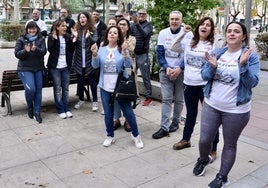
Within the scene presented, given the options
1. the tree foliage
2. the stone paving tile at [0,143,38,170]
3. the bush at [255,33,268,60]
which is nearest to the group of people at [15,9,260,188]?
the tree foliage

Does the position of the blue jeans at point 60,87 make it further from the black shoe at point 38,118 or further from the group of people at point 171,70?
the black shoe at point 38,118

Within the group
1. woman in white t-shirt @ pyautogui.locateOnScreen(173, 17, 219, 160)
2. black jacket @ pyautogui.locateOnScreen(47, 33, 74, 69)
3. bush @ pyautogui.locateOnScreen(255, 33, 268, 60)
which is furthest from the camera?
bush @ pyautogui.locateOnScreen(255, 33, 268, 60)

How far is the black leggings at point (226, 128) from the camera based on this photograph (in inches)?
131

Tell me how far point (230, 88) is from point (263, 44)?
33.0 feet

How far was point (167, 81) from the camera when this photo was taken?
496 centimetres

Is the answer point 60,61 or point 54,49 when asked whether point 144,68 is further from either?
point 54,49

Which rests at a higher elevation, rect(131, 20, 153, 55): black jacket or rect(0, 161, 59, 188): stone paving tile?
rect(131, 20, 153, 55): black jacket

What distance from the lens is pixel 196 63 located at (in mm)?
4215

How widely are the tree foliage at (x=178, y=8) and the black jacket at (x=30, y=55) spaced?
3.07 metres

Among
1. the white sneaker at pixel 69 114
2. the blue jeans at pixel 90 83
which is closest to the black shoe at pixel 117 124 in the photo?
the white sneaker at pixel 69 114

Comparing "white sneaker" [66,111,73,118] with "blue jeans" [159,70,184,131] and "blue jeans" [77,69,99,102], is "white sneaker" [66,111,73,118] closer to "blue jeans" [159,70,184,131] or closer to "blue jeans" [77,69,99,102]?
"blue jeans" [77,69,99,102]

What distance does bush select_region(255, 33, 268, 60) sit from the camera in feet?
40.1

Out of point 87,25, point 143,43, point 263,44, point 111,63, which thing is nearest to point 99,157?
point 111,63

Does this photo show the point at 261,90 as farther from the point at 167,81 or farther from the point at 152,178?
the point at 152,178
